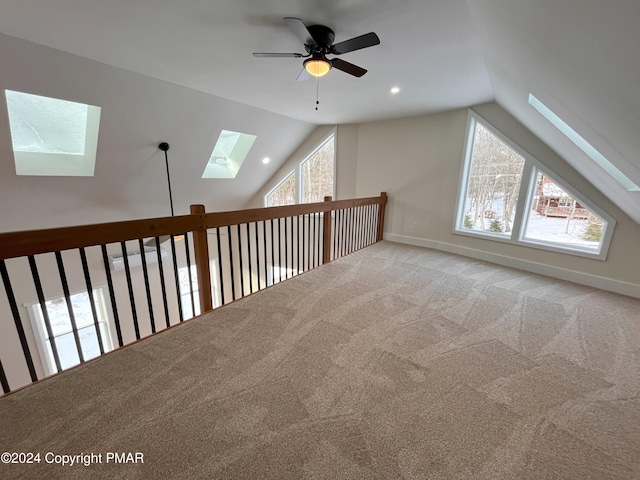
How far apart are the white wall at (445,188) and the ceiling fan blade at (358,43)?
2.77 metres

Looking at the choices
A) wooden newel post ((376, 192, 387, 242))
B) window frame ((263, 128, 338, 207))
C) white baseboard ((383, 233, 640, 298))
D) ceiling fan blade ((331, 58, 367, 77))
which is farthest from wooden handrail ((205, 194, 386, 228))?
window frame ((263, 128, 338, 207))

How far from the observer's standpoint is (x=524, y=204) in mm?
3586

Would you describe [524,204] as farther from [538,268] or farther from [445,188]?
[445,188]

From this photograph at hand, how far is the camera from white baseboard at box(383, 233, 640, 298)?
9.69 ft

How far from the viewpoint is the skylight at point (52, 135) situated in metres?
3.06

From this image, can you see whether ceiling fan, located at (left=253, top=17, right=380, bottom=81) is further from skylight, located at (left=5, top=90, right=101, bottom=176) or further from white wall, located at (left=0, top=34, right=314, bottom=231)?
skylight, located at (left=5, top=90, right=101, bottom=176)

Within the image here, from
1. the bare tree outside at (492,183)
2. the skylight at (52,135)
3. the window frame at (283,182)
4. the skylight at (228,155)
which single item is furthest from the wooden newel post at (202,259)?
the window frame at (283,182)

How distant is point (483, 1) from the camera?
1.58 metres

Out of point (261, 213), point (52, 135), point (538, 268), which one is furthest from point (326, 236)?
point (52, 135)

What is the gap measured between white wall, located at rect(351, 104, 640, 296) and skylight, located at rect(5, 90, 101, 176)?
4362mm

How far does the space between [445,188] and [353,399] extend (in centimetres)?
389

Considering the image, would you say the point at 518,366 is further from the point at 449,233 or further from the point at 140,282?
the point at 140,282

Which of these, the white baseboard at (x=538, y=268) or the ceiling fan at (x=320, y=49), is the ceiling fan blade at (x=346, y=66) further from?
the white baseboard at (x=538, y=268)

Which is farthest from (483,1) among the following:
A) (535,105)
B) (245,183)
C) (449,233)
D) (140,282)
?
(140,282)
